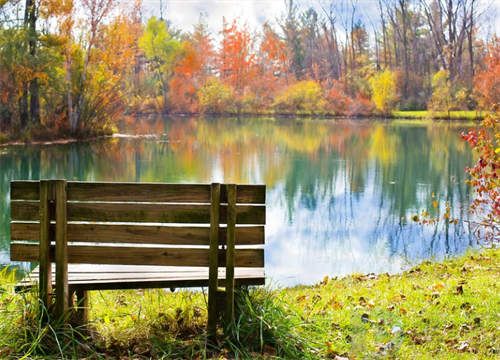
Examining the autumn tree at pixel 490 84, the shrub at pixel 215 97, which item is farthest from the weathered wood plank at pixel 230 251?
the shrub at pixel 215 97

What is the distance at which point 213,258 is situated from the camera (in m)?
4.20

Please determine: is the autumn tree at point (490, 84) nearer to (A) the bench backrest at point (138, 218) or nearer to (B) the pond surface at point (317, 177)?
(B) the pond surface at point (317, 177)

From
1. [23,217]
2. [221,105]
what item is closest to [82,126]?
[23,217]

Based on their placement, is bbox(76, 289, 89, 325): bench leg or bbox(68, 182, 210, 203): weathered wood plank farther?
bbox(76, 289, 89, 325): bench leg

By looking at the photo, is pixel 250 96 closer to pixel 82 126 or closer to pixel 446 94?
pixel 446 94

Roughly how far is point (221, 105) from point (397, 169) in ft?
138

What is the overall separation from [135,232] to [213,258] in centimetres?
53

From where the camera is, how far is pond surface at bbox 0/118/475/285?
1123cm

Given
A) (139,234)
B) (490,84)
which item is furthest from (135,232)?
(490,84)

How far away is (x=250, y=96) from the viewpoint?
212 ft

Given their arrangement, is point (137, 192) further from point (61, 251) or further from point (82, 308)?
point (82, 308)

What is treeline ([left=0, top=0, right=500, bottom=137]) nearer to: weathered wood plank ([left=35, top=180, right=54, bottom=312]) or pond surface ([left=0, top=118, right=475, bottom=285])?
pond surface ([left=0, top=118, right=475, bottom=285])

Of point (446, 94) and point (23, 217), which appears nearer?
point (23, 217)

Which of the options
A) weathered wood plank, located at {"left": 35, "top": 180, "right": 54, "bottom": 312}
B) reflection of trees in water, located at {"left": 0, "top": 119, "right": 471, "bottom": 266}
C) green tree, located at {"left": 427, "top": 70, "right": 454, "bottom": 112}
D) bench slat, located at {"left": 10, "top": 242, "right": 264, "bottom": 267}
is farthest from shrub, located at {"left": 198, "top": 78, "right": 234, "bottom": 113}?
weathered wood plank, located at {"left": 35, "top": 180, "right": 54, "bottom": 312}
